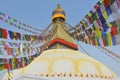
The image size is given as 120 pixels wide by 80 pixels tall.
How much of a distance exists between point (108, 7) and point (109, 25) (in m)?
0.88

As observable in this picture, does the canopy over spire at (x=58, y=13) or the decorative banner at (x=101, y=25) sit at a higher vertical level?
the canopy over spire at (x=58, y=13)

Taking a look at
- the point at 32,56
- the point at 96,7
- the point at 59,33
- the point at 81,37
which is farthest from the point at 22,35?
the point at 96,7

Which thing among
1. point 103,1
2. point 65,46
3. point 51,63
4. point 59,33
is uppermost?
point 103,1

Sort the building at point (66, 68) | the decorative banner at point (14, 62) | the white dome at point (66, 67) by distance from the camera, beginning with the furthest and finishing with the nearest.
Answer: the decorative banner at point (14, 62) < the white dome at point (66, 67) < the building at point (66, 68)

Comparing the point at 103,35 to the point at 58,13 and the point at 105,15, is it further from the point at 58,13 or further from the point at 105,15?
the point at 58,13

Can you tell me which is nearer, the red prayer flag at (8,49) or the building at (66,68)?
the building at (66,68)

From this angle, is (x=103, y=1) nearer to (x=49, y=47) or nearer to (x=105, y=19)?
(x=105, y=19)

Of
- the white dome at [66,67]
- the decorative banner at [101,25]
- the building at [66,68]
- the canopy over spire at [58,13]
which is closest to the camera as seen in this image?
the building at [66,68]

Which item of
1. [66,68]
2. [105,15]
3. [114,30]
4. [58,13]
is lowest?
[66,68]

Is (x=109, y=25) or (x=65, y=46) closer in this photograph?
(x=109, y=25)

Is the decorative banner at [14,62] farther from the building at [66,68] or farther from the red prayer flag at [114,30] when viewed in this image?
the red prayer flag at [114,30]

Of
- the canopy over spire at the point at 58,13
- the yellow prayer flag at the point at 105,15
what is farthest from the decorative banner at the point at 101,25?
the canopy over spire at the point at 58,13

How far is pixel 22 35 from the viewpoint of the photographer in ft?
40.4

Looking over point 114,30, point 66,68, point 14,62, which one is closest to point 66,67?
point 66,68
